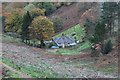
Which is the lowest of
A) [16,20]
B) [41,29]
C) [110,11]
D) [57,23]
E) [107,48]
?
[107,48]

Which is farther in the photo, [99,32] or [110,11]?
[110,11]

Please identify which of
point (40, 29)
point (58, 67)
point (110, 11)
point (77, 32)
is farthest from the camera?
point (77, 32)

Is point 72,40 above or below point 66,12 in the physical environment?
below

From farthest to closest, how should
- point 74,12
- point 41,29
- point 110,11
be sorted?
point 74,12 < point 41,29 < point 110,11

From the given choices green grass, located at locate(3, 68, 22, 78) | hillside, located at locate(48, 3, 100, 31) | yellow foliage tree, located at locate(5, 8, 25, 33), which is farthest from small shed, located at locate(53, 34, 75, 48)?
green grass, located at locate(3, 68, 22, 78)

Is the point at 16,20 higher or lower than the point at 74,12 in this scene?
lower

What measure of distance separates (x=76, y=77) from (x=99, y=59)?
980cm

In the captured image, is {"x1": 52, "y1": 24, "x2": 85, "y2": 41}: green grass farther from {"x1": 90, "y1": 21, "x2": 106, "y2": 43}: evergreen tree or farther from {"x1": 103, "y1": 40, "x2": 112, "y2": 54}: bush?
{"x1": 90, "y1": 21, "x2": 106, "y2": 43}: evergreen tree

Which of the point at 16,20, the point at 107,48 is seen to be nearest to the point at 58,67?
the point at 107,48

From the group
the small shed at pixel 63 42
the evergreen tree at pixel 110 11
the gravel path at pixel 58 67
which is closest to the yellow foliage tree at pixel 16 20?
the small shed at pixel 63 42

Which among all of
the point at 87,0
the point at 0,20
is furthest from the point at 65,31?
the point at 0,20

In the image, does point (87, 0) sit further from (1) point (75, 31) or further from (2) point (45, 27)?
(2) point (45, 27)

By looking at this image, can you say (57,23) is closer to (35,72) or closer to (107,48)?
(107,48)

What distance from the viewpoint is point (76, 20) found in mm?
67000
